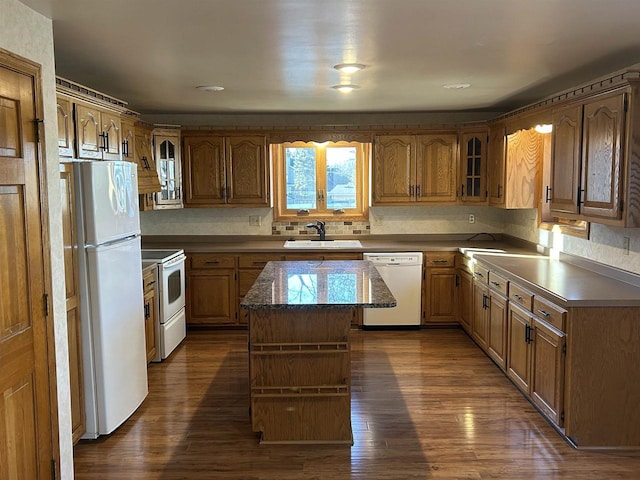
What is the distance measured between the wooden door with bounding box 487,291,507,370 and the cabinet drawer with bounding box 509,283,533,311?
0.59 ft

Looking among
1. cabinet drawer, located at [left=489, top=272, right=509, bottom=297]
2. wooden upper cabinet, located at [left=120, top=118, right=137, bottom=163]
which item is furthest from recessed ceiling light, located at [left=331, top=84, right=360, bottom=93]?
cabinet drawer, located at [left=489, top=272, right=509, bottom=297]

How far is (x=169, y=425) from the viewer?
3.48 metres

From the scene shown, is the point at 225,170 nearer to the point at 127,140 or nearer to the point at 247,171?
the point at 247,171

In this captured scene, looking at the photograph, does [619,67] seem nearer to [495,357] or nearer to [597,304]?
[597,304]

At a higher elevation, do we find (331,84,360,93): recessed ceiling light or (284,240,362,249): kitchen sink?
(331,84,360,93): recessed ceiling light

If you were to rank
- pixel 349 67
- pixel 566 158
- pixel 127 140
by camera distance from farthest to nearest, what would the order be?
pixel 127 140 → pixel 566 158 → pixel 349 67

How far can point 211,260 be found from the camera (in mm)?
5535

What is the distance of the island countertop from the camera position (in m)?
2.93

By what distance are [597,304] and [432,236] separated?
3151 mm

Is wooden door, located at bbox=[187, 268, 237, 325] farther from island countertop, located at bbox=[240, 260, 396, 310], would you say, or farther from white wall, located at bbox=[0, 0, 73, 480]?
white wall, located at bbox=[0, 0, 73, 480]

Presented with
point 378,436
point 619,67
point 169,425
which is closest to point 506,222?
point 619,67

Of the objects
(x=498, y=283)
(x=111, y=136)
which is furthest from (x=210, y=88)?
(x=498, y=283)

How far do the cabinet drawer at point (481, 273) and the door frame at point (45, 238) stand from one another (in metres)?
3.42

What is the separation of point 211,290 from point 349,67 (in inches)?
116
